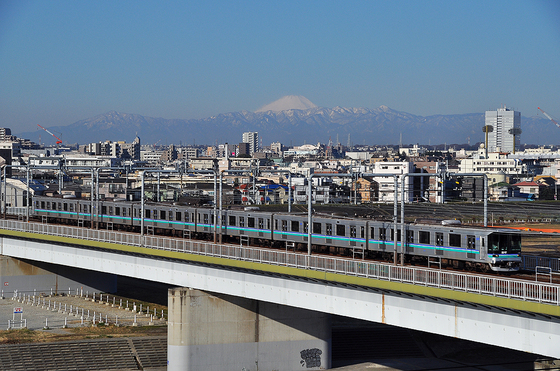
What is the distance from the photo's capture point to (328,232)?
5178cm

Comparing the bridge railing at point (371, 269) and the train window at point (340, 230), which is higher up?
the train window at point (340, 230)

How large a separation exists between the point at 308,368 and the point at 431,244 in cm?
1380

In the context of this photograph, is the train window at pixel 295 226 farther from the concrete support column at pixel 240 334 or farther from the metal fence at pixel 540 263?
the metal fence at pixel 540 263

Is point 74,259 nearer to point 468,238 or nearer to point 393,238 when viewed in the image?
point 393,238

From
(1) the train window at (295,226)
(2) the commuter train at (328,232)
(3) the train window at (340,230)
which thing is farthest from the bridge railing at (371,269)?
(1) the train window at (295,226)

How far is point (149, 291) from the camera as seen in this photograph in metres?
80.4

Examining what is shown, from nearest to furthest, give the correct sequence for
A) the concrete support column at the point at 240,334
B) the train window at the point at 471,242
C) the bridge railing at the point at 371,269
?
the bridge railing at the point at 371,269 → the train window at the point at 471,242 → the concrete support column at the point at 240,334

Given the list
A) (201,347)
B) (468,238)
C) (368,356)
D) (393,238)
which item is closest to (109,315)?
(201,347)

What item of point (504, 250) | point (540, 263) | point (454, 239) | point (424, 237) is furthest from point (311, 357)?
point (504, 250)

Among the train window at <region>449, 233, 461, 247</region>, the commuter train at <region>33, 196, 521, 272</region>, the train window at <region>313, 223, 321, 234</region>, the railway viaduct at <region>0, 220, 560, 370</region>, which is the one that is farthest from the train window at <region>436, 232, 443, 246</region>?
the train window at <region>313, 223, 321, 234</region>

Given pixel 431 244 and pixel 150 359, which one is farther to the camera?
pixel 150 359

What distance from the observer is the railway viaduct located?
111 feet

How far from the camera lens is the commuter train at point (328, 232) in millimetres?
40688

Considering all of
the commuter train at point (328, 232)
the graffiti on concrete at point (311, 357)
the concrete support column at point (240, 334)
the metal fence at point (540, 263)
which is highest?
the commuter train at point (328, 232)
